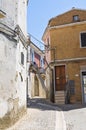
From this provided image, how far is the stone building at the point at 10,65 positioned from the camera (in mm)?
10531

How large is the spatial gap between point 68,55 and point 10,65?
1267 cm

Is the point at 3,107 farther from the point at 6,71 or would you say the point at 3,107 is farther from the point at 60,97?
the point at 60,97

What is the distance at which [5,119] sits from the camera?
10.4 meters

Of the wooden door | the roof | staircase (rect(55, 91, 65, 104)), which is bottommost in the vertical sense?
staircase (rect(55, 91, 65, 104))

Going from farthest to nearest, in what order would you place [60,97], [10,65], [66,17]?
[66,17] → [60,97] → [10,65]

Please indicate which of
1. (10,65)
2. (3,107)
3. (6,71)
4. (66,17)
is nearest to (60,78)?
(66,17)

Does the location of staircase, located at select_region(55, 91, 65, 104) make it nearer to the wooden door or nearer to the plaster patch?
the wooden door

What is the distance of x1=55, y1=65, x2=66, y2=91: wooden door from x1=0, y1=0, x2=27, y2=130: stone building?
35.7 ft

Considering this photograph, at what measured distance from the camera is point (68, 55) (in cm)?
2336

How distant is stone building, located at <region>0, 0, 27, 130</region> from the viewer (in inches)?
415

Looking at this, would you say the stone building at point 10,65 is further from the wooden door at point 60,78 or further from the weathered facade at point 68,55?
the wooden door at point 60,78

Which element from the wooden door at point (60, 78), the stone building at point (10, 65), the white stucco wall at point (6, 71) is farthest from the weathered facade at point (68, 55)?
the white stucco wall at point (6, 71)

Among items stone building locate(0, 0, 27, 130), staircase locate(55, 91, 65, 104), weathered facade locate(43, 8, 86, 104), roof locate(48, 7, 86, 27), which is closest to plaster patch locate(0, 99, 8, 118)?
stone building locate(0, 0, 27, 130)

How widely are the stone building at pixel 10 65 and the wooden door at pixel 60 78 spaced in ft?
35.7
